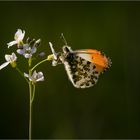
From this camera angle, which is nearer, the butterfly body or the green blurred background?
the butterfly body

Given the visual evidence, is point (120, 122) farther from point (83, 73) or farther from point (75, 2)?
point (83, 73)

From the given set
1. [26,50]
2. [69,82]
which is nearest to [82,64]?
[26,50]

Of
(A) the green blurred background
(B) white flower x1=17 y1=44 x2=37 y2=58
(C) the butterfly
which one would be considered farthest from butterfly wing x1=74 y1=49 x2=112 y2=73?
(A) the green blurred background

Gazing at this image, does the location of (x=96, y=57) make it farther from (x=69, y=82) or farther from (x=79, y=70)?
(x=69, y=82)

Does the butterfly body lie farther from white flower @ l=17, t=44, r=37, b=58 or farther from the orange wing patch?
white flower @ l=17, t=44, r=37, b=58

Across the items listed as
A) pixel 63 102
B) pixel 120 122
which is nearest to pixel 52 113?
pixel 63 102

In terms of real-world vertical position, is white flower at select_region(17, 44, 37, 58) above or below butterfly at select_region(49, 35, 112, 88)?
above
